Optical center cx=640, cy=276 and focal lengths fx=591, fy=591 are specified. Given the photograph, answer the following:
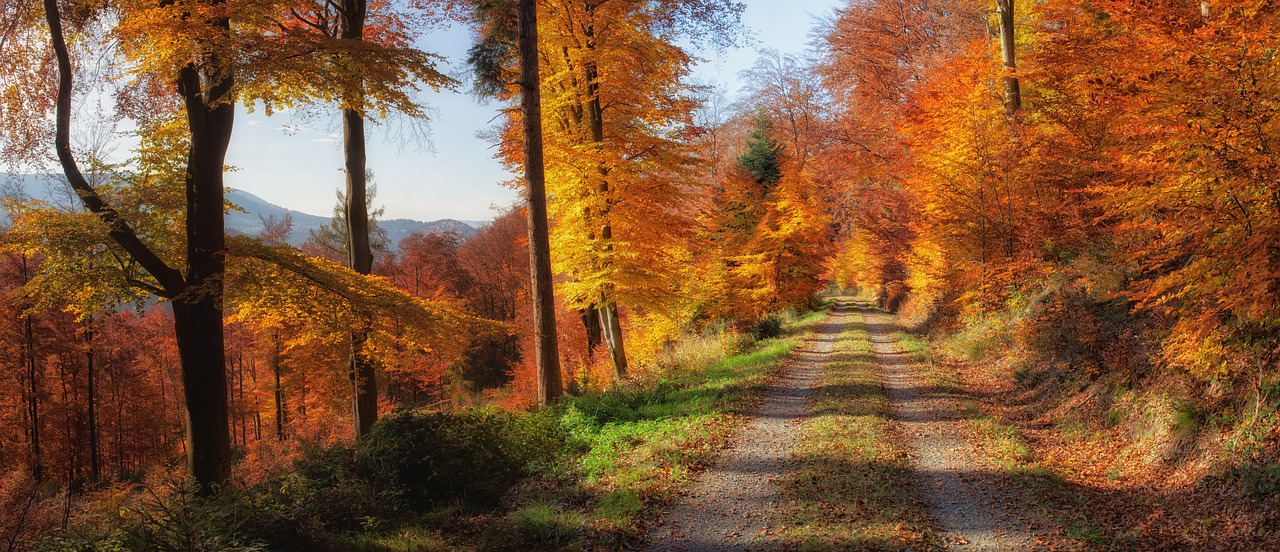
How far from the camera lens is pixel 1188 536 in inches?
220

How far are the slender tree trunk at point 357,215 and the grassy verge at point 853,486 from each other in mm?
8793

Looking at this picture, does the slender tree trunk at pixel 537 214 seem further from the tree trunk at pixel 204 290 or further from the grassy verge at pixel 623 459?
the tree trunk at pixel 204 290

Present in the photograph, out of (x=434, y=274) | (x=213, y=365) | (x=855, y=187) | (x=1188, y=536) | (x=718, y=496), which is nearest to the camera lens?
(x=1188, y=536)

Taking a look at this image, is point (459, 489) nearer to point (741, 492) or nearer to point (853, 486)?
point (741, 492)

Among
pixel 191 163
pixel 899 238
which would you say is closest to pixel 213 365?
pixel 191 163

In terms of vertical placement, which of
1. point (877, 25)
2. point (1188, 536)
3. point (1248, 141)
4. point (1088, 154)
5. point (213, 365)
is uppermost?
point (877, 25)

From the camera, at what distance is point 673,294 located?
1563cm

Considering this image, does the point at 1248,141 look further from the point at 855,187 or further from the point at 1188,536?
the point at 855,187

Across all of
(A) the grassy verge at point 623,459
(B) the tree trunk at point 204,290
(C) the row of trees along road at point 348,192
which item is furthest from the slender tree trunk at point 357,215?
(A) the grassy verge at point 623,459

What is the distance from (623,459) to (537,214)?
4813 millimetres

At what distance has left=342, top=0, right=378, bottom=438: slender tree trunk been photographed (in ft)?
38.8

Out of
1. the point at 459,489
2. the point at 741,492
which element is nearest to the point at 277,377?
the point at 459,489

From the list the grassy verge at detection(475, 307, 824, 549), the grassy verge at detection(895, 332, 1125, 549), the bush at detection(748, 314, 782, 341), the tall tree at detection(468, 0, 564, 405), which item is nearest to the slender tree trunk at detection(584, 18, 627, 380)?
the grassy verge at detection(475, 307, 824, 549)

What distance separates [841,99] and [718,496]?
23.5 metres
